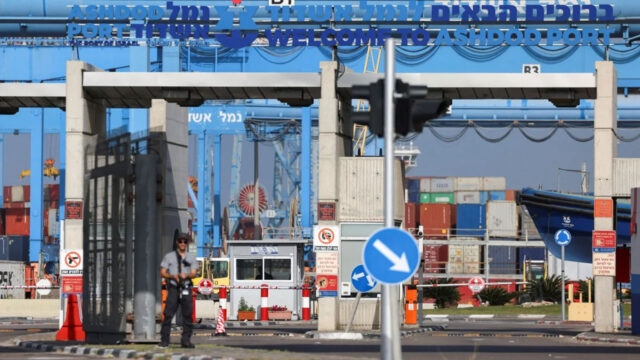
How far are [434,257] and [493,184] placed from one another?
48.3m

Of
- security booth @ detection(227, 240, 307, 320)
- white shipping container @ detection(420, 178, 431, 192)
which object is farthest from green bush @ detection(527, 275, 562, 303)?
white shipping container @ detection(420, 178, 431, 192)

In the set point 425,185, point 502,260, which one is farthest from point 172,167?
point 425,185

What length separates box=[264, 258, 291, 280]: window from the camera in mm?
39906

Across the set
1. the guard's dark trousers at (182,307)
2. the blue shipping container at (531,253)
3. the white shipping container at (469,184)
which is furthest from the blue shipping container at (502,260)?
the guard's dark trousers at (182,307)

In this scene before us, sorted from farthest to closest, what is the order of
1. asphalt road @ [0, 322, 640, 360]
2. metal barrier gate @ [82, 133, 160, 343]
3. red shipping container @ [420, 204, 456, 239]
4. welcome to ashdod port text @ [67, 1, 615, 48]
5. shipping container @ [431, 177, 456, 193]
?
shipping container @ [431, 177, 456, 193], red shipping container @ [420, 204, 456, 239], welcome to ashdod port text @ [67, 1, 615, 48], metal barrier gate @ [82, 133, 160, 343], asphalt road @ [0, 322, 640, 360]

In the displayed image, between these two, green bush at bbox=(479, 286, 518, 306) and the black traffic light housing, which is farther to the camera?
green bush at bbox=(479, 286, 518, 306)

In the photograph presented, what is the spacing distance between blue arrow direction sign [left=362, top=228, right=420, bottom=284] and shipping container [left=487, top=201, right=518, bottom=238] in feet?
282

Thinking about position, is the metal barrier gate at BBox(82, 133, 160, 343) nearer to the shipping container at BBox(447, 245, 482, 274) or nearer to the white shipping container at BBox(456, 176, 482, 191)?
the shipping container at BBox(447, 245, 482, 274)

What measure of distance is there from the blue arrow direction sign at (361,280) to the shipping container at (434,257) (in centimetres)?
6209

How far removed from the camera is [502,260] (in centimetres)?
9138

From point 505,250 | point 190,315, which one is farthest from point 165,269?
point 505,250

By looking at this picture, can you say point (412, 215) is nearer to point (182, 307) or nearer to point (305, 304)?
point (305, 304)

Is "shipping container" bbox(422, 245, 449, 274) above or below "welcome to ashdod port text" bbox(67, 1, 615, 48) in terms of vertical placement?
below

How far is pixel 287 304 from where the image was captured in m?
39.4
